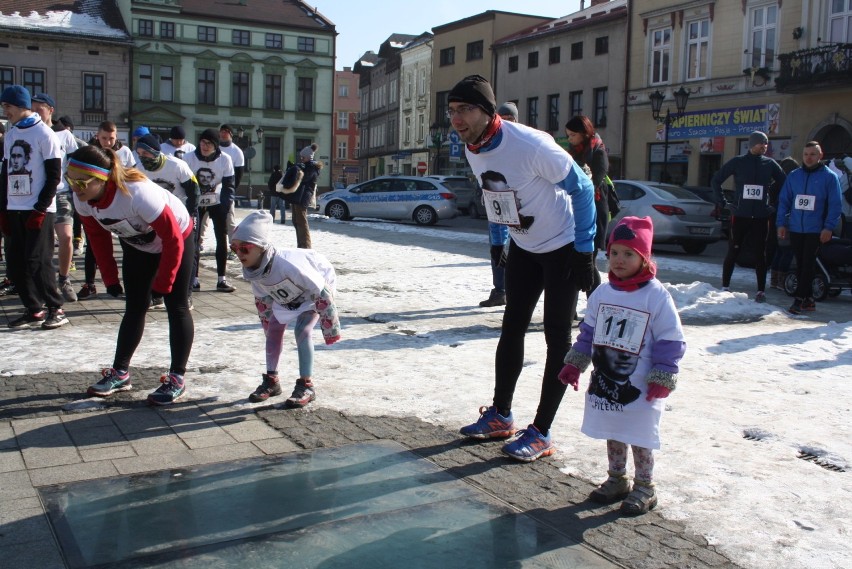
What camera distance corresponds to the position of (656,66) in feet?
121

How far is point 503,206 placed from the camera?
429 cm

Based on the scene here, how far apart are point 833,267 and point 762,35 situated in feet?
77.4

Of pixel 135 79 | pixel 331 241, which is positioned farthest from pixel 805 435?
pixel 135 79

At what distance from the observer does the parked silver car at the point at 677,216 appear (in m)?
18.2

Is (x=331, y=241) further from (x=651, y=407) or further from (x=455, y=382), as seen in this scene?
(x=651, y=407)

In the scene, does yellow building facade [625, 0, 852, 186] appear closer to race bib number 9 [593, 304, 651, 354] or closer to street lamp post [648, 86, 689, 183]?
street lamp post [648, 86, 689, 183]

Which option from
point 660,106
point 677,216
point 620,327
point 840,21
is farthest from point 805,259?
point 660,106

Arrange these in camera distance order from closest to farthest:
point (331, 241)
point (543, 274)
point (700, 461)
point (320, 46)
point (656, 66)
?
point (700, 461) < point (543, 274) < point (331, 241) < point (656, 66) < point (320, 46)

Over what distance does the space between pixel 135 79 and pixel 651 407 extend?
57.8 meters

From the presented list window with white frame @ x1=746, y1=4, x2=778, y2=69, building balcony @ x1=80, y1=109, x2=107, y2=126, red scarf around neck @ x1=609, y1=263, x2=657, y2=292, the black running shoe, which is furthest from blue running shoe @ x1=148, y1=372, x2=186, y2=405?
building balcony @ x1=80, y1=109, x2=107, y2=126

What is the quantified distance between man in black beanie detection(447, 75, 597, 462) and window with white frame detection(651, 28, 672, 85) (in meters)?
34.0

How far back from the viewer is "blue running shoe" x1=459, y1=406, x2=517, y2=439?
14.5 feet

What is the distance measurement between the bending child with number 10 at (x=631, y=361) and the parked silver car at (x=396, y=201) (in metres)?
23.3

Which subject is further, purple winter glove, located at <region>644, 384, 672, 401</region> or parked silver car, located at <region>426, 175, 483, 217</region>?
parked silver car, located at <region>426, 175, 483, 217</region>
